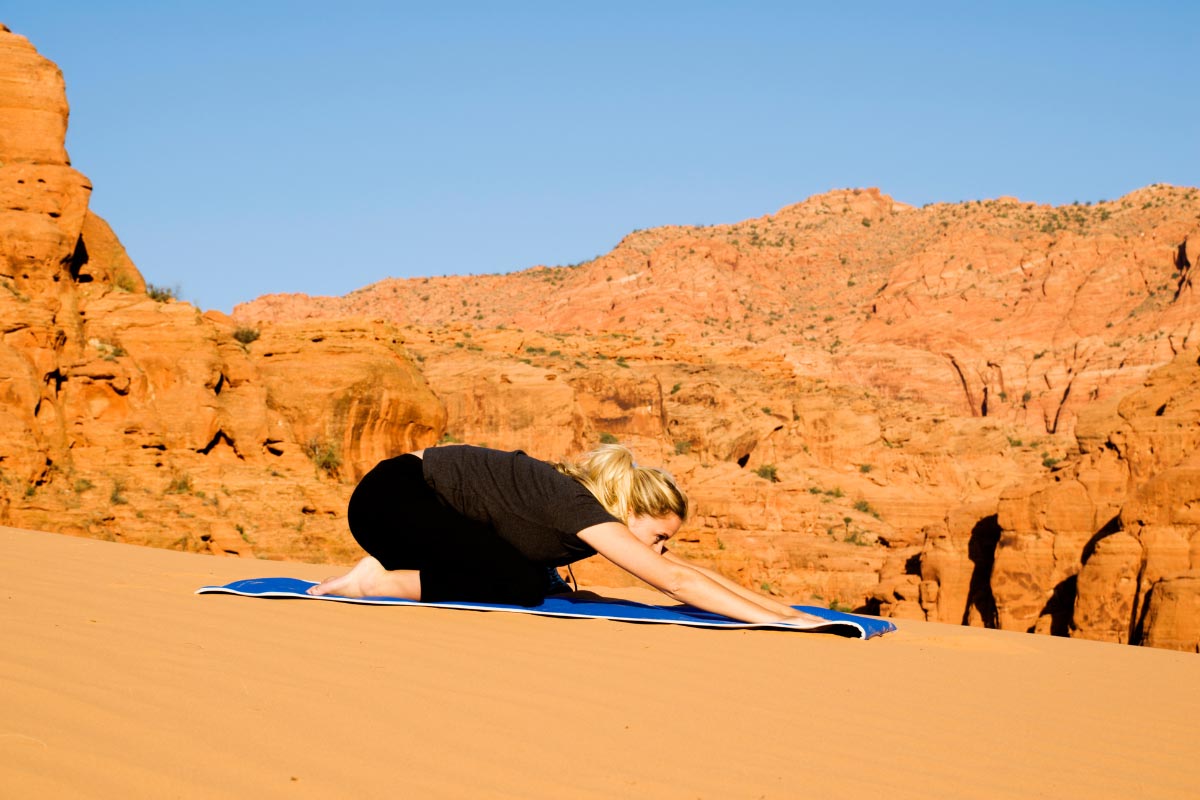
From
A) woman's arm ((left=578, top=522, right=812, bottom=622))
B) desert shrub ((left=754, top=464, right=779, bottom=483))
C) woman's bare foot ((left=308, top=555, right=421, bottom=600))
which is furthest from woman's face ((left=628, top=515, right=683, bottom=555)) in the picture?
desert shrub ((left=754, top=464, right=779, bottom=483))

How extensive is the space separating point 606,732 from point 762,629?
2.24 m

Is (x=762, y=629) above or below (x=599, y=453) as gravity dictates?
below

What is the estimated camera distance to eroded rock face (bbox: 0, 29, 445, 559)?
17.5 m

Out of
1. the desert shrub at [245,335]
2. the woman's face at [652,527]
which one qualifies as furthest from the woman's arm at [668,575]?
the desert shrub at [245,335]

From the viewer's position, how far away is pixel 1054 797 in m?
3.15

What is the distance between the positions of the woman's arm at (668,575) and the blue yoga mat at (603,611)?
0.14 metres

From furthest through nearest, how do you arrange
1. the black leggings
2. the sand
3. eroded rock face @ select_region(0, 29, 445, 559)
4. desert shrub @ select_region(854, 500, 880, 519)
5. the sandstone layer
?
desert shrub @ select_region(854, 500, 880, 519) → the sandstone layer → eroded rock face @ select_region(0, 29, 445, 559) → the black leggings → the sand

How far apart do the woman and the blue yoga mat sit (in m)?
0.08

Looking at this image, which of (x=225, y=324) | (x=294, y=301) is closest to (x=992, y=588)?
(x=225, y=324)

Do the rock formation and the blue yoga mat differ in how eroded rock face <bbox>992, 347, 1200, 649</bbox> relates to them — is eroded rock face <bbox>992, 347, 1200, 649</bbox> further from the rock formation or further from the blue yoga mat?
the blue yoga mat

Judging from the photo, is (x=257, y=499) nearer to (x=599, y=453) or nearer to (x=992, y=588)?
(x=992, y=588)

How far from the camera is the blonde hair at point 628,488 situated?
206 inches

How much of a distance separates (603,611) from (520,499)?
96 cm

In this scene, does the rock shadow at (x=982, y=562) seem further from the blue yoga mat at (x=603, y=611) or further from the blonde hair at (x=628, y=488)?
the blonde hair at (x=628, y=488)
